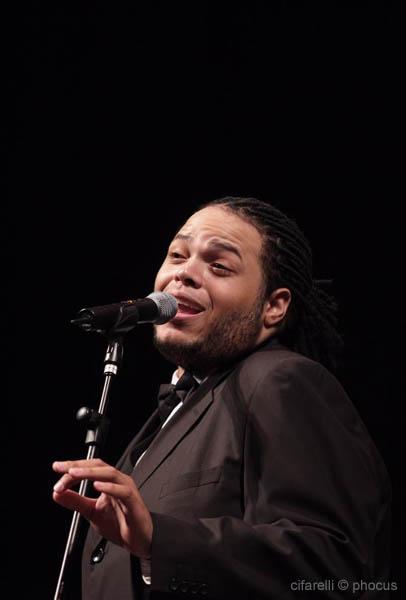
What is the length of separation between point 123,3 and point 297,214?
1.34m

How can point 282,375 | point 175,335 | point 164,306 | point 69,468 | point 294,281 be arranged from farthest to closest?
point 294,281 → point 175,335 → point 164,306 → point 282,375 → point 69,468

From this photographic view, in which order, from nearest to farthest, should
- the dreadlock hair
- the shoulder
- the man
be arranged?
→ the man
the shoulder
the dreadlock hair

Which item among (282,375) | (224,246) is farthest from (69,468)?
(224,246)

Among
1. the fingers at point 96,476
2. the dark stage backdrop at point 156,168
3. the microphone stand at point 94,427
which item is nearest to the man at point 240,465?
the fingers at point 96,476

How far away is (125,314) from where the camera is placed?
175 centimetres

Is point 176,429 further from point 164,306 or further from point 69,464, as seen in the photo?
point 69,464

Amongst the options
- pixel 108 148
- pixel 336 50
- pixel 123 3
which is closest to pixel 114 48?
pixel 123 3

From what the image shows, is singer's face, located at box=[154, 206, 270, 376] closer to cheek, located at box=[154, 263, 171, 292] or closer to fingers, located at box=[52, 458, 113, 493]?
cheek, located at box=[154, 263, 171, 292]

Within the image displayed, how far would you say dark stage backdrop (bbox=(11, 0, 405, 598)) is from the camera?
11.0 ft

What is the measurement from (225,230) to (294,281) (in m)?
0.31

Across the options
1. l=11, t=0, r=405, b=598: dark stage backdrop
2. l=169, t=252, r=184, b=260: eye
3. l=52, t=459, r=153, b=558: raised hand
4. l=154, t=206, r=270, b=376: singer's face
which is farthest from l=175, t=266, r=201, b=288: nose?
l=11, t=0, r=405, b=598: dark stage backdrop

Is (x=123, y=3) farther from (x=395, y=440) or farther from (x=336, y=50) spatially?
(x=395, y=440)

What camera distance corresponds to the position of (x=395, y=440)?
3.01 metres

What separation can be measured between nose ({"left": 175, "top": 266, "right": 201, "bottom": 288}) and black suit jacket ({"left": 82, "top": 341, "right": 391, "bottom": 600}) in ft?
1.00
